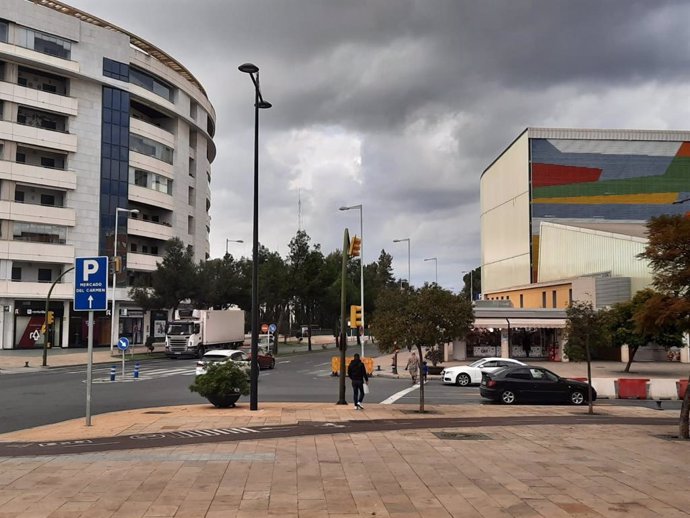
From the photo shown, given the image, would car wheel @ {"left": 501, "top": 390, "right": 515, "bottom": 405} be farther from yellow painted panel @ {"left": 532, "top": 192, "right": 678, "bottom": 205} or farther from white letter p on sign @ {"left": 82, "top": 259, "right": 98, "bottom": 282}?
yellow painted panel @ {"left": 532, "top": 192, "right": 678, "bottom": 205}

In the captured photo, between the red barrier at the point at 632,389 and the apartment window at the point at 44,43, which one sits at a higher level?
the apartment window at the point at 44,43

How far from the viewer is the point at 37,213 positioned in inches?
2156

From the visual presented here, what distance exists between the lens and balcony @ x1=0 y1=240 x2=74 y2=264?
174ft

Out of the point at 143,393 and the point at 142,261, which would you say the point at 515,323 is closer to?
the point at 143,393

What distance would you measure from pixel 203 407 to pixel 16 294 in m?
41.2

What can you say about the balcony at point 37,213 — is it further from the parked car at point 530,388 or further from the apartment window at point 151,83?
the parked car at point 530,388

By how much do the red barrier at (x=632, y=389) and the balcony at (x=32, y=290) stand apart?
46.3 metres

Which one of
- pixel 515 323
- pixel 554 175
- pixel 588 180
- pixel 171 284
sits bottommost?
pixel 515 323

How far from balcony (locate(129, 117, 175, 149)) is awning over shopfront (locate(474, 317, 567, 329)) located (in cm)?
3878

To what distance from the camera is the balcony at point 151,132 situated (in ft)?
207

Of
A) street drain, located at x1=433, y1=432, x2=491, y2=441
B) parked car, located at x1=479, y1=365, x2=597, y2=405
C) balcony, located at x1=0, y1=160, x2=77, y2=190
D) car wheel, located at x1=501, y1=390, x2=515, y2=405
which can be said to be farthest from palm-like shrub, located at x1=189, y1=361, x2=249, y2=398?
balcony, located at x1=0, y1=160, x2=77, y2=190

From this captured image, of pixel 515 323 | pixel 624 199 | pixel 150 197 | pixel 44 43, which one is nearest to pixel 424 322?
pixel 515 323

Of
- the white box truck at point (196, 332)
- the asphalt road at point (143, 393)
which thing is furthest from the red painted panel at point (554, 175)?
the asphalt road at point (143, 393)

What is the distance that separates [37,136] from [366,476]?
54.4 m
